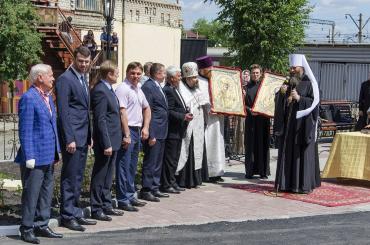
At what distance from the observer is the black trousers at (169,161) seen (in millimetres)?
10375

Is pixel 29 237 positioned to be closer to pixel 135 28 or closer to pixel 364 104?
pixel 364 104

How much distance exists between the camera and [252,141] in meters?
12.2

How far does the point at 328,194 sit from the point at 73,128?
15.3ft

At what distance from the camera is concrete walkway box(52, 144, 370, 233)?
8.38 m

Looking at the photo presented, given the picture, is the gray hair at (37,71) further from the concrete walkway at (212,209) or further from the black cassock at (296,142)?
the black cassock at (296,142)

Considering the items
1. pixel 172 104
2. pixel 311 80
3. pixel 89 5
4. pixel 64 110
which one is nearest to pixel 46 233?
pixel 64 110

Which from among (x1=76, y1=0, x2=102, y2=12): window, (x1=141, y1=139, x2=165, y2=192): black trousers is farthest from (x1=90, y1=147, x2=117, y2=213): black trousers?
(x1=76, y1=0, x2=102, y2=12): window

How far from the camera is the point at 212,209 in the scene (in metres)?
9.30

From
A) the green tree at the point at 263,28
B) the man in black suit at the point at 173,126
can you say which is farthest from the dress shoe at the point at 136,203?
the green tree at the point at 263,28

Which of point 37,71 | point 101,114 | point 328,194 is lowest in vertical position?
point 328,194

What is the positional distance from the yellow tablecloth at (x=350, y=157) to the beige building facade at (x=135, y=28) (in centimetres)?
2330

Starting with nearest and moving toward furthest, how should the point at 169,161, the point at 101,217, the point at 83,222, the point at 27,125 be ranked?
the point at 27,125
the point at 83,222
the point at 101,217
the point at 169,161

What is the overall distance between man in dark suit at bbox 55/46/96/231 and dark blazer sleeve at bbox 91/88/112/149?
0.60 feet

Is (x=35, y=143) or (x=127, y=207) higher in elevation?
(x=35, y=143)
